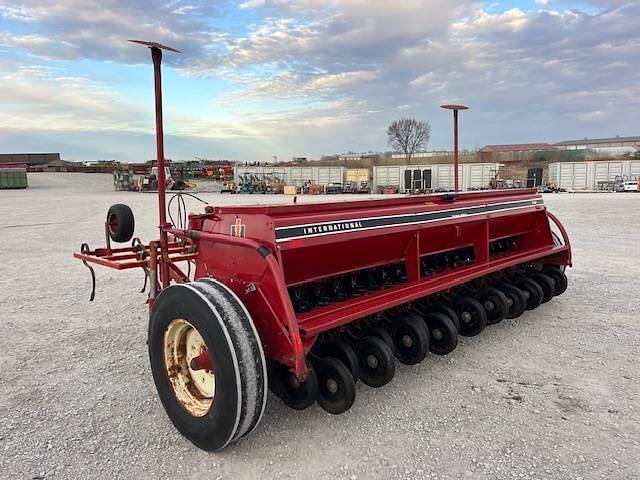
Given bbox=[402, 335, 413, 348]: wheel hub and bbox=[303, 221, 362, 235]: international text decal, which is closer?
bbox=[303, 221, 362, 235]: international text decal

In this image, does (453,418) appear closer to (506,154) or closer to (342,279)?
(342,279)

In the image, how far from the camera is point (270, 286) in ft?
8.65

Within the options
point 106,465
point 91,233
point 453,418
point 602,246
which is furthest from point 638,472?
point 91,233

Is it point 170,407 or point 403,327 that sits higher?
point 403,327

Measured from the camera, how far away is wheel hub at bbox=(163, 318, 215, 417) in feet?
9.05

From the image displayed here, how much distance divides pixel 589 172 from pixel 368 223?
36.4 m

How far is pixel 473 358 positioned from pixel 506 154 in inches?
Result: 2351

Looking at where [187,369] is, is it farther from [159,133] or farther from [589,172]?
[589,172]

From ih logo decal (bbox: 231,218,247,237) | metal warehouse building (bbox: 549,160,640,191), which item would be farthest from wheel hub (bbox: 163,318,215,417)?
metal warehouse building (bbox: 549,160,640,191)

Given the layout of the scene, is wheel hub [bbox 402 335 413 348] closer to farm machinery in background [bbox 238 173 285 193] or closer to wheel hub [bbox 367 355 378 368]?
wheel hub [bbox 367 355 378 368]

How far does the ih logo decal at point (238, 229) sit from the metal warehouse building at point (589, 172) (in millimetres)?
36447

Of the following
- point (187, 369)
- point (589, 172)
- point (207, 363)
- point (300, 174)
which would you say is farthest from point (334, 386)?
point (300, 174)

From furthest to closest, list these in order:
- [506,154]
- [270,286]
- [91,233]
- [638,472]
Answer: [506,154], [91,233], [270,286], [638,472]

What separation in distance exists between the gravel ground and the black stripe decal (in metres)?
1.08
